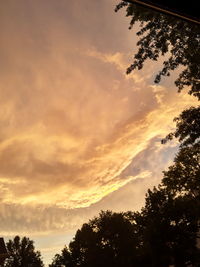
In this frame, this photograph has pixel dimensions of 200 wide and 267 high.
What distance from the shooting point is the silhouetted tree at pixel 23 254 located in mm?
93500

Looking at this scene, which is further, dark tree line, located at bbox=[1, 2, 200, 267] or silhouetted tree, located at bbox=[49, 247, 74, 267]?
silhouetted tree, located at bbox=[49, 247, 74, 267]

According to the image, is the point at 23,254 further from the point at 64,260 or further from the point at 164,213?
the point at 164,213

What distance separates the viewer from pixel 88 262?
67.9m

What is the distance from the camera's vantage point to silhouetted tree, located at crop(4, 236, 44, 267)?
307 feet

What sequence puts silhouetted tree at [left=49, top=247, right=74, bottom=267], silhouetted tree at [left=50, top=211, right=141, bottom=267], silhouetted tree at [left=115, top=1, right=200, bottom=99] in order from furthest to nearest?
silhouetted tree at [left=49, top=247, right=74, bottom=267] → silhouetted tree at [left=50, top=211, right=141, bottom=267] → silhouetted tree at [left=115, top=1, right=200, bottom=99]

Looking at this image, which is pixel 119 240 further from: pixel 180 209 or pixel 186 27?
pixel 186 27

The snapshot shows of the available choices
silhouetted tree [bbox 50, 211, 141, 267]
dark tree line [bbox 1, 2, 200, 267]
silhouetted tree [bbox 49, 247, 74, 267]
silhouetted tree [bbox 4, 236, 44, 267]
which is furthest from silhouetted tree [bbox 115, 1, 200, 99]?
silhouetted tree [bbox 4, 236, 44, 267]

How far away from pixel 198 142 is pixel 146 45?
8236mm

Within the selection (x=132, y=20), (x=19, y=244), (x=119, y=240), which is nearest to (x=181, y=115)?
(x=132, y=20)

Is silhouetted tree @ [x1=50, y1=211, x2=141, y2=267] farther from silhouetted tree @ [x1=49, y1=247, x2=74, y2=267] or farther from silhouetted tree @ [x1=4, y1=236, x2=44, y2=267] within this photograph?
silhouetted tree @ [x1=4, y1=236, x2=44, y2=267]

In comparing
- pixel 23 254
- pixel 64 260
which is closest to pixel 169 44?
pixel 64 260

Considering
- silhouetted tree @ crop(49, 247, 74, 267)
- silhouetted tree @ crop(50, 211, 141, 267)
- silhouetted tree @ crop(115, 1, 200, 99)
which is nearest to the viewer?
silhouetted tree @ crop(115, 1, 200, 99)

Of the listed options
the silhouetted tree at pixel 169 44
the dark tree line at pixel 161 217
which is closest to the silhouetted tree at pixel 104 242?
the dark tree line at pixel 161 217

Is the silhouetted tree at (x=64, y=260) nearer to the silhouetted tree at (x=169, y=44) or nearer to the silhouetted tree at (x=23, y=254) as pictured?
the silhouetted tree at (x=23, y=254)
